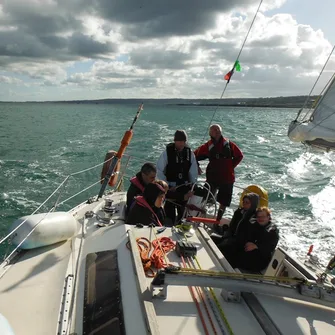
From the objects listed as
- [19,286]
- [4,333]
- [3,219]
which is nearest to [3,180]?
[3,219]

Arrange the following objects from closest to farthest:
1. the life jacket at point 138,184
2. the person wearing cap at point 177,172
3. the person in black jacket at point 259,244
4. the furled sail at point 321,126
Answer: the person in black jacket at point 259,244, the furled sail at point 321,126, the life jacket at point 138,184, the person wearing cap at point 177,172

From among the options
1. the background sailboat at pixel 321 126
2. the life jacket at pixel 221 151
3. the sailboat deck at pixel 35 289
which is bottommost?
the sailboat deck at pixel 35 289

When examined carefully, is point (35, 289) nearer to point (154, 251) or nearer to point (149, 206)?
point (154, 251)

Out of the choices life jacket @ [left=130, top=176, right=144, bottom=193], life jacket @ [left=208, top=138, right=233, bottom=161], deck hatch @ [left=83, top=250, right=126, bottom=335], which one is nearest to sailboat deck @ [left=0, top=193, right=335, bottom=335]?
deck hatch @ [left=83, top=250, right=126, bottom=335]

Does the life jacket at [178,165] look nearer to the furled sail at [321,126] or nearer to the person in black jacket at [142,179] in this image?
the person in black jacket at [142,179]

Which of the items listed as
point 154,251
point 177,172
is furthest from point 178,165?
point 154,251

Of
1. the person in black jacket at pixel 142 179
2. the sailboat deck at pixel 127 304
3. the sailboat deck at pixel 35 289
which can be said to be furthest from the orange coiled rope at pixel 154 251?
the person in black jacket at pixel 142 179

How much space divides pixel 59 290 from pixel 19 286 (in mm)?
373

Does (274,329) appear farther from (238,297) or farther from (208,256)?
(208,256)

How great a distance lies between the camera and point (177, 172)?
5191mm

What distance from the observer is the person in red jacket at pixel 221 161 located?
5.54 metres

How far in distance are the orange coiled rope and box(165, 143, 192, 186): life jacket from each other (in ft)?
6.48

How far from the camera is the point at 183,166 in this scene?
5.18m

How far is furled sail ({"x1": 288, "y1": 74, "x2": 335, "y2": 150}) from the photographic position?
388 cm
